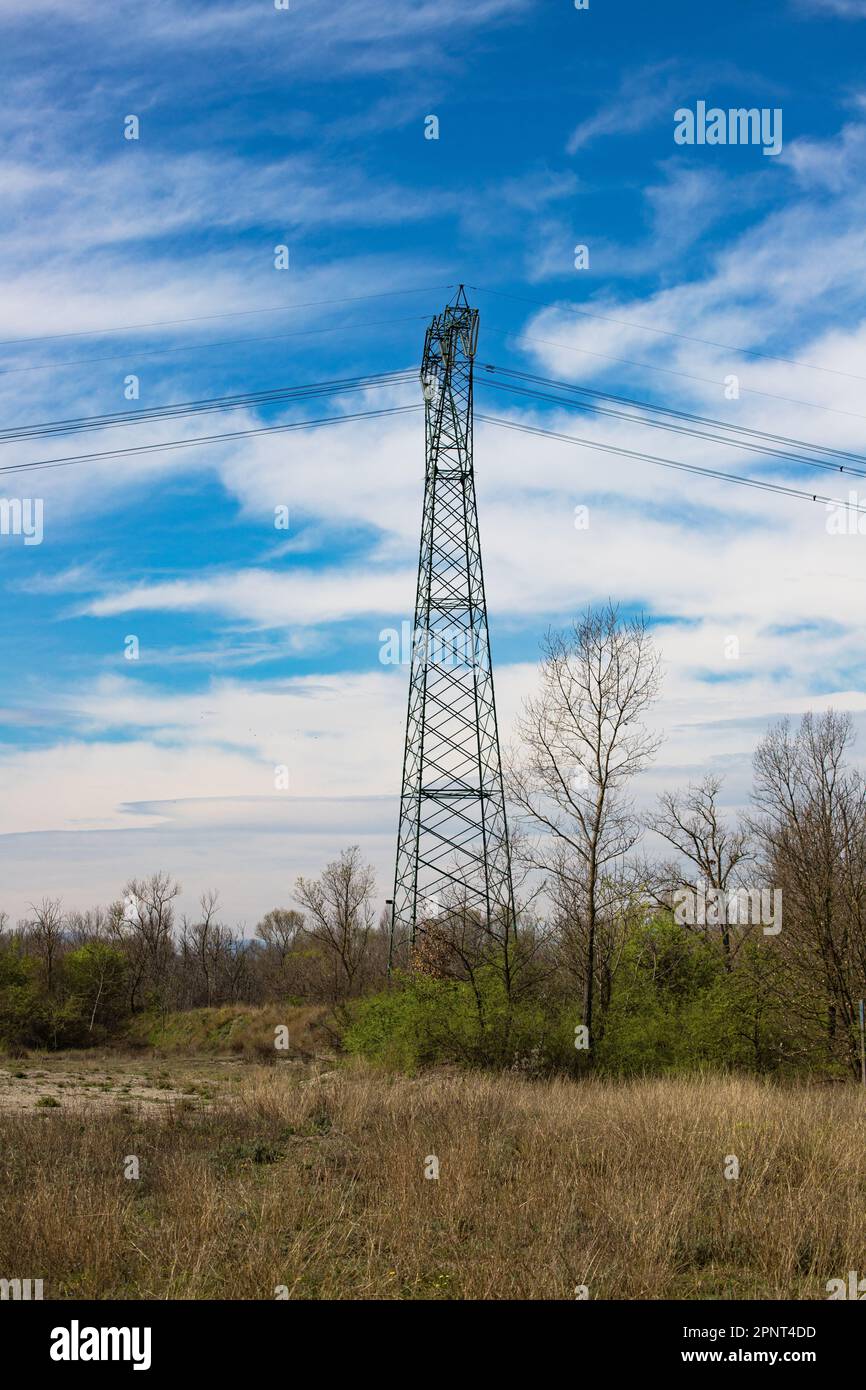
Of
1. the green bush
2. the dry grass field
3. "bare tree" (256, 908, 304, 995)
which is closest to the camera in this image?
the dry grass field

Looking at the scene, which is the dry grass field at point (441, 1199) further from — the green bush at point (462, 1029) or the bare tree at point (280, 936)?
the bare tree at point (280, 936)

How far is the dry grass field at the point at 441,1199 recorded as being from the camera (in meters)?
8.64

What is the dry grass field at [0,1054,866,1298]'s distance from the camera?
28.3ft

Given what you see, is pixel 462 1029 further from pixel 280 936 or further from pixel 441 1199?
pixel 280 936

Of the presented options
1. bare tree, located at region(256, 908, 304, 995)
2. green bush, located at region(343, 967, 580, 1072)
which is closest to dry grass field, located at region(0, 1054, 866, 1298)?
green bush, located at region(343, 967, 580, 1072)

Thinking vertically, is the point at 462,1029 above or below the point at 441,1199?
below

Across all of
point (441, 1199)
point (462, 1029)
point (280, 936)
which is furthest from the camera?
point (280, 936)

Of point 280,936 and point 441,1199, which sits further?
point 280,936

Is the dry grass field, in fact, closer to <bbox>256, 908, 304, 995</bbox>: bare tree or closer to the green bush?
the green bush

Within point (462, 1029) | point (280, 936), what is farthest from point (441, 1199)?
point (280, 936)

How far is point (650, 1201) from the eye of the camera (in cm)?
1037

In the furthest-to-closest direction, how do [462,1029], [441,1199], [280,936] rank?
[280,936] < [462,1029] < [441,1199]

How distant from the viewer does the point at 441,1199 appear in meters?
10.7
